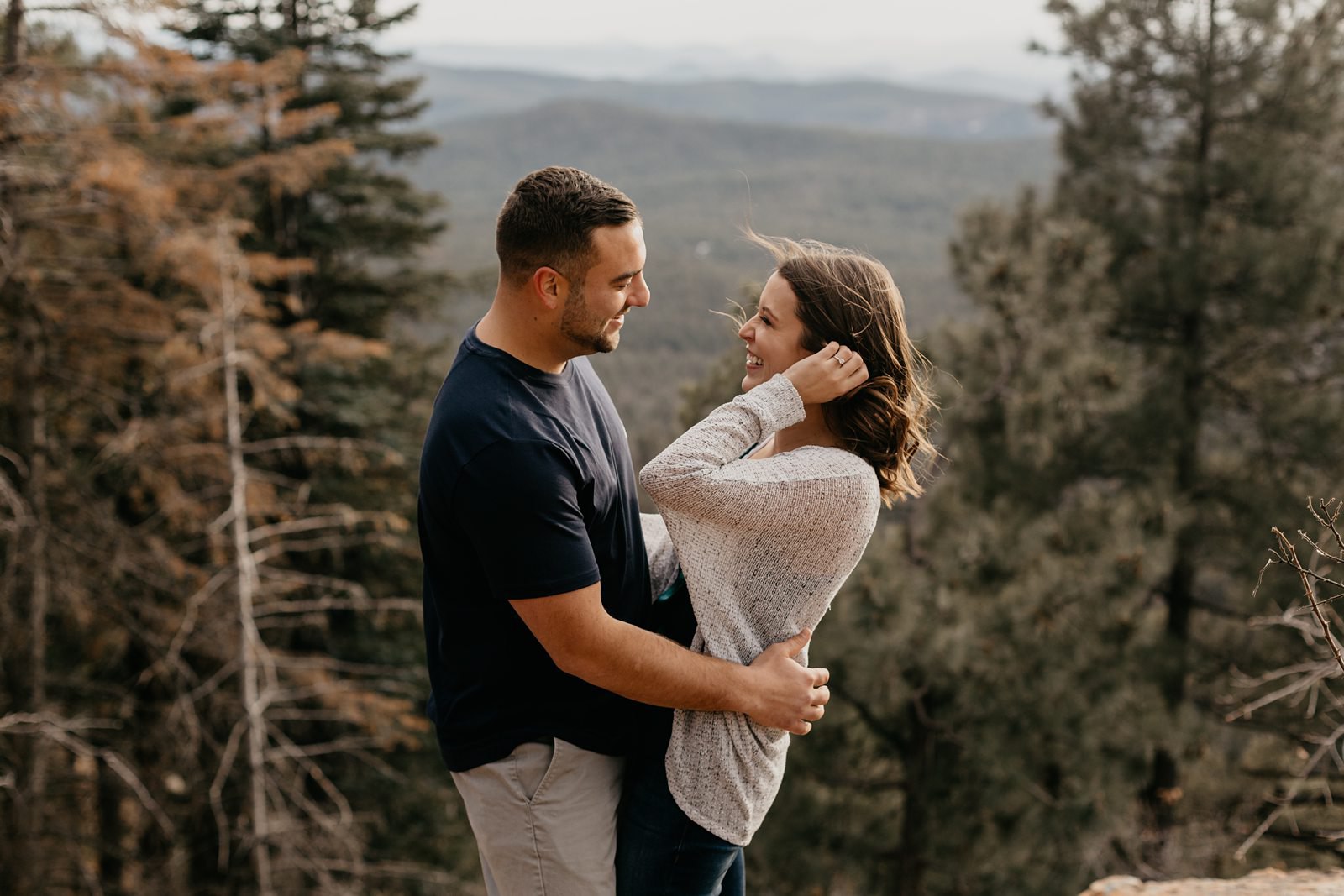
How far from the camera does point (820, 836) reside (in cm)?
883

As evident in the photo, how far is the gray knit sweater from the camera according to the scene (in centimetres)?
191

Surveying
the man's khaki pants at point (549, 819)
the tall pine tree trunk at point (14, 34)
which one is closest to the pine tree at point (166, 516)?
the tall pine tree trunk at point (14, 34)

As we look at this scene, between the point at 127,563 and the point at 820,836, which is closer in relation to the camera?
the point at 127,563

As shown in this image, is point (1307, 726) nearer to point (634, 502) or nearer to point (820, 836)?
point (820, 836)

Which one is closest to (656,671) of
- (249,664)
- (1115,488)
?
(249,664)

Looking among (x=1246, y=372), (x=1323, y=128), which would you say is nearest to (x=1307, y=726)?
(x=1246, y=372)

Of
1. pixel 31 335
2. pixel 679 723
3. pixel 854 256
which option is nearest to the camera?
pixel 679 723

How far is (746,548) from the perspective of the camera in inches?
77.9

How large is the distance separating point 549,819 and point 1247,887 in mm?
2816

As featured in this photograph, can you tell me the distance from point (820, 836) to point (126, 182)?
24.0ft

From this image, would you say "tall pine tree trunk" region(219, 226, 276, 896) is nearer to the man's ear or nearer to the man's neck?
the man's neck

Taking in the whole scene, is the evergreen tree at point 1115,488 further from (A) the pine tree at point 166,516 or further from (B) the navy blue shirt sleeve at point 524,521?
(B) the navy blue shirt sleeve at point 524,521

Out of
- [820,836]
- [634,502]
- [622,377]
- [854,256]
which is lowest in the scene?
[622,377]

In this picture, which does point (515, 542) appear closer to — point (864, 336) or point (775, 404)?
point (775, 404)
